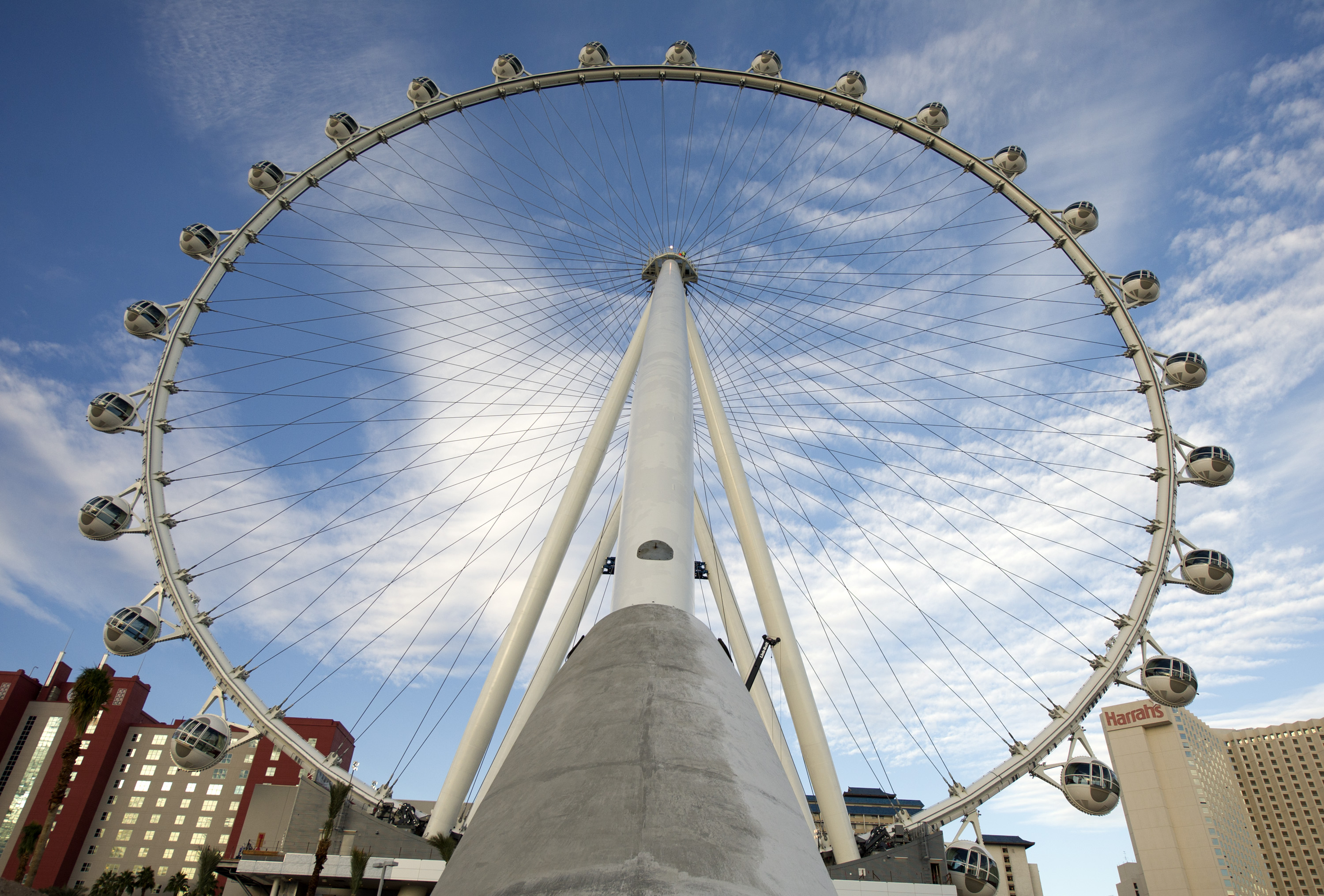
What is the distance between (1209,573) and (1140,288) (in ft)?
30.6

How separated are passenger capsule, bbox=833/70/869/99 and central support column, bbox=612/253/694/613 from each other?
16.6m

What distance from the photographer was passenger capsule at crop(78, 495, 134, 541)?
73.8 feet

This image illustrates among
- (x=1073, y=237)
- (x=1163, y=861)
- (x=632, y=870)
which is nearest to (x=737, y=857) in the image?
(x=632, y=870)

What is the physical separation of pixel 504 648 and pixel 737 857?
1749cm

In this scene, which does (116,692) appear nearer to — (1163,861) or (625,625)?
(625,625)

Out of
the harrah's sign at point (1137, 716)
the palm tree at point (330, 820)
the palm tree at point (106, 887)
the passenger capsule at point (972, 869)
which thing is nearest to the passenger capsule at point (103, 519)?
the palm tree at point (330, 820)

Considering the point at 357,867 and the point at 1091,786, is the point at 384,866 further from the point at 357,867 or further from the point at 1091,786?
the point at 1091,786

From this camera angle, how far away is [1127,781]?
11094 cm

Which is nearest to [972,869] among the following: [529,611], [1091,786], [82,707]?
[1091,786]

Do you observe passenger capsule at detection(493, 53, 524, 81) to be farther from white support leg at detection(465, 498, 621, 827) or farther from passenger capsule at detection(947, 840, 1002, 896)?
passenger capsule at detection(947, 840, 1002, 896)

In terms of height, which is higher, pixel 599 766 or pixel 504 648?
pixel 504 648

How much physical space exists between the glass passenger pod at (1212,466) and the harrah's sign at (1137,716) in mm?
105157

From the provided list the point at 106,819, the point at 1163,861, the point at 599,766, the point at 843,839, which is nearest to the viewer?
the point at 599,766

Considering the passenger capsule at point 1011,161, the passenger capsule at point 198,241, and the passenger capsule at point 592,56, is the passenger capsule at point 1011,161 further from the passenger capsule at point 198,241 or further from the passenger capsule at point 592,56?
the passenger capsule at point 198,241
